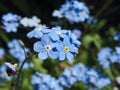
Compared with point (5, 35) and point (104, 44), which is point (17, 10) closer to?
point (5, 35)

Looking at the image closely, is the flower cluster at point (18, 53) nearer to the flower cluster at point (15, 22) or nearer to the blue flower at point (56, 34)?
the flower cluster at point (15, 22)

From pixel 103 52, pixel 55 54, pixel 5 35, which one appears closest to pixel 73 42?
pixel 55 54

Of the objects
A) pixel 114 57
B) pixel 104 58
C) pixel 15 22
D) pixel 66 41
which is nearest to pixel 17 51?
pixel 15 22

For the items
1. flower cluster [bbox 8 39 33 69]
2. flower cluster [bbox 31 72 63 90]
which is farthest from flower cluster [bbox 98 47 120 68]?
flower cluster [bbox 8 39 33 69]

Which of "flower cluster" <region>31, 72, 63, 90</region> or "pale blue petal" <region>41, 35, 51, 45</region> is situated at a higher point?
"flower cluster" <region>31, 72, 63, 90</region>

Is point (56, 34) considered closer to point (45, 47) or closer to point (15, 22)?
point (45, 47)

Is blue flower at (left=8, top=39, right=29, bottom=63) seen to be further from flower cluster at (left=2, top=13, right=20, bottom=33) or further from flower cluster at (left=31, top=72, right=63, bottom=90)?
flower cluster at (left=31, top=72, right=63, bottom=90)
